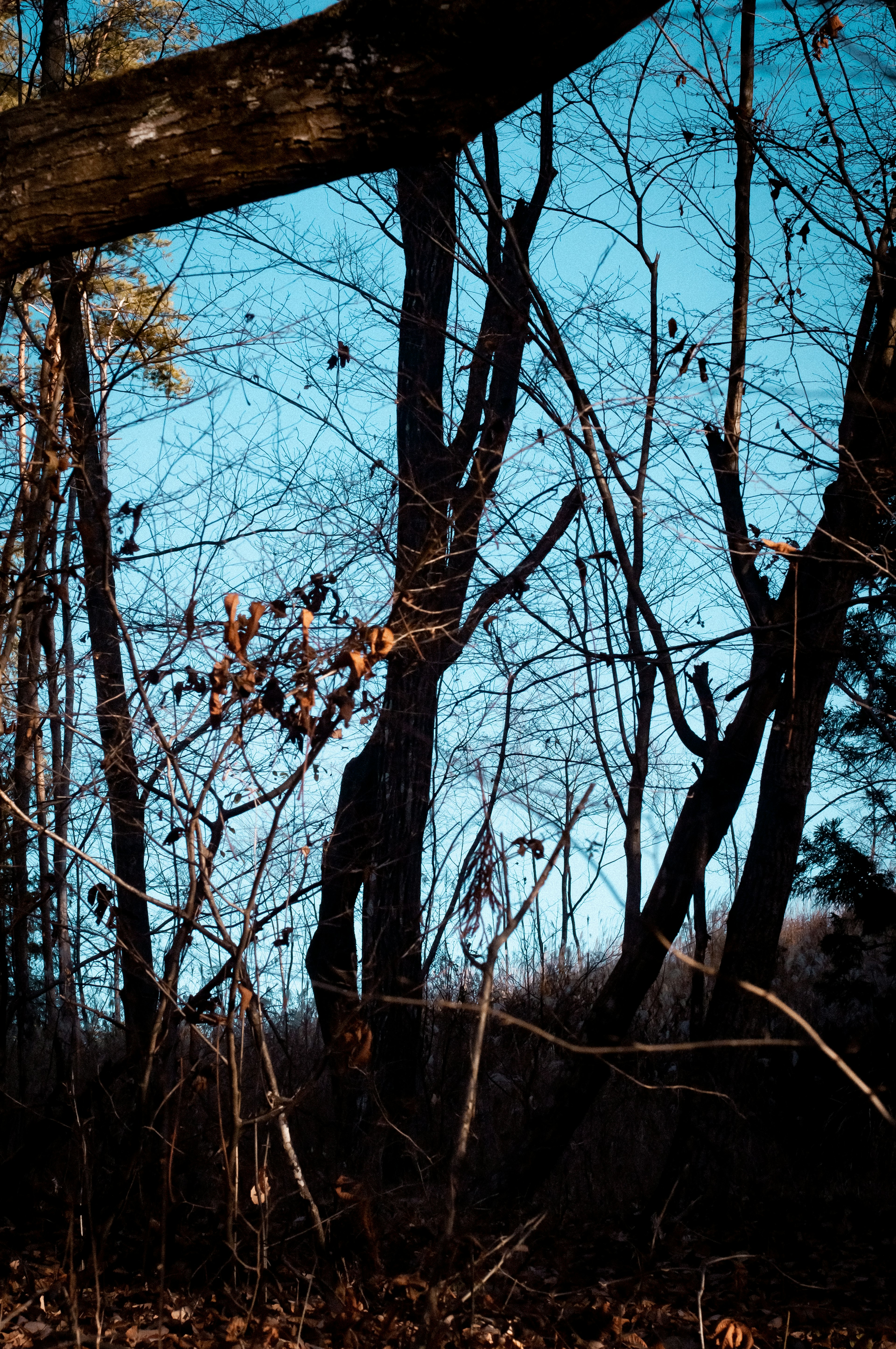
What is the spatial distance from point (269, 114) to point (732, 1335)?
4487 mm

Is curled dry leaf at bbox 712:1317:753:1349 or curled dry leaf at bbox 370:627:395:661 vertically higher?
curled dry leaf at bbox 370:627:395:661

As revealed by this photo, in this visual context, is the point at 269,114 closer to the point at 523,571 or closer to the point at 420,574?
the point at 420,574

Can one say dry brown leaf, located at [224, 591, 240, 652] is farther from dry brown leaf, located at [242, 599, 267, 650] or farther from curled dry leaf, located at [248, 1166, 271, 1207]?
curled dry leaf, located at [248, 1166, 271, 1207]

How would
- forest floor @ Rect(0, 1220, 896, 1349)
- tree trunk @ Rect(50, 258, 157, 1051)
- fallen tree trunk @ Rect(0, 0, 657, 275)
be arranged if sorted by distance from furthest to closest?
tree trunk @ Rect(50, 258, 157, 1051), forest floor @ Rect(0, 1220, 896, 1349), fallen tree trunk @ Rect(0, 0, 657, 275)

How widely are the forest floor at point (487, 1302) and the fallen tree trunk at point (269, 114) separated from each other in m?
3.35

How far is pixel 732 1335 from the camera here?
4113mm

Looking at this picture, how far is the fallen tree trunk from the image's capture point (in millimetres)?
2918

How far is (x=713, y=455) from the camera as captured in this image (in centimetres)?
652

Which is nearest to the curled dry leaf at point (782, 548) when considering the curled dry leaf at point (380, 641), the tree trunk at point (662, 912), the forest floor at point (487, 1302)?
the tree trunk at point (662, 912)

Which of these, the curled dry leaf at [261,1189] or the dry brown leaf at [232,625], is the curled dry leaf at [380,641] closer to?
the dry brown leaf at [232,625]

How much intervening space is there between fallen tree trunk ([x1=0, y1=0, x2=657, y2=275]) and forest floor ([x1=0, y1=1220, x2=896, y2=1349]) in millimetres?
3351

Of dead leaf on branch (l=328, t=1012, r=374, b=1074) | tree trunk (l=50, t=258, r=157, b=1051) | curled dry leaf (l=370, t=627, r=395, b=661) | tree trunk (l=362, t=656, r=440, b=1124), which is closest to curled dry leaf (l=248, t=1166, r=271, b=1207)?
dead leaf on branch (l=328, t=1012, r=374, b=1074)

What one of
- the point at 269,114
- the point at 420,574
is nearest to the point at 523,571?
the point at 420,574

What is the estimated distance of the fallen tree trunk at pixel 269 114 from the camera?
2918mm
